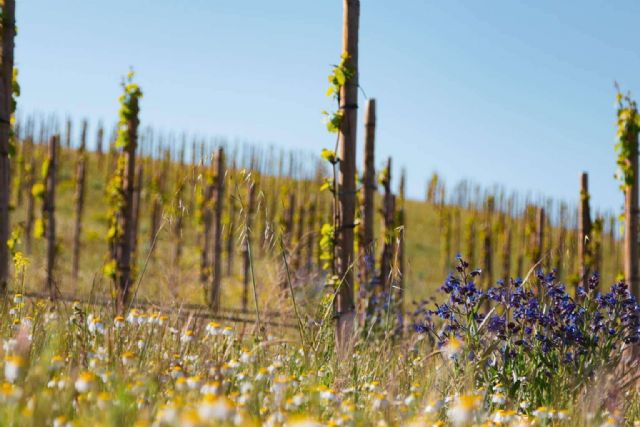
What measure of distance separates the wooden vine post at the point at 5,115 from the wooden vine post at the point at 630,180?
25.6ft

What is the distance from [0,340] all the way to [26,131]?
48.9 metres

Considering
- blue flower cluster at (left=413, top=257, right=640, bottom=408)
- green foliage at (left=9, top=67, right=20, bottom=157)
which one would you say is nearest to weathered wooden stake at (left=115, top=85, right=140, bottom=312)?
green foliage at (left=9, top=67, right=20, bottom=157)

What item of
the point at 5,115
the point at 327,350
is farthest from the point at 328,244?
the point at 5,115

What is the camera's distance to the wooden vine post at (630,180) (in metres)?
8.91

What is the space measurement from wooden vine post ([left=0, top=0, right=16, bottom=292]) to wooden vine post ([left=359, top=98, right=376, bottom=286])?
4.36 m

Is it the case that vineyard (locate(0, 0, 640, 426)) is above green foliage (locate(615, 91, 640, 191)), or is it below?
below

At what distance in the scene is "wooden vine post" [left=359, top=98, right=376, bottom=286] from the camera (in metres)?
8.81

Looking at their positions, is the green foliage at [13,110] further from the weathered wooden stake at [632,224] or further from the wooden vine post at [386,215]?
the weathered wooden stake at [632,224]

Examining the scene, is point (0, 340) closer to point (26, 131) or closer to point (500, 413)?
point (500, 413)

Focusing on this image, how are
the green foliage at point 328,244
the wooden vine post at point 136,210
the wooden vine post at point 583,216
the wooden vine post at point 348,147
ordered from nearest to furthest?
the wooden vine post at point 348,147 < the green foliage at point 328,244 < the wooden vine post at point 583,216 < the wooden vine post at point 136,210

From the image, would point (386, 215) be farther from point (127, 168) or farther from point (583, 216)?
point (127, 168)

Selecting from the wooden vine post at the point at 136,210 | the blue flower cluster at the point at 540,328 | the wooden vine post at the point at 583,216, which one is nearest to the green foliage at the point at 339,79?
the blue flower cluster at the point at 540,328

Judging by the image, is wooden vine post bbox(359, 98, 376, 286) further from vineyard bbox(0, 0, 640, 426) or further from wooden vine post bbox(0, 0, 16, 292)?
wooden vine post bbox(0, 0, 16, 292)

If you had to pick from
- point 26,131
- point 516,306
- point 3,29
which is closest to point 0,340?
point 516,306
